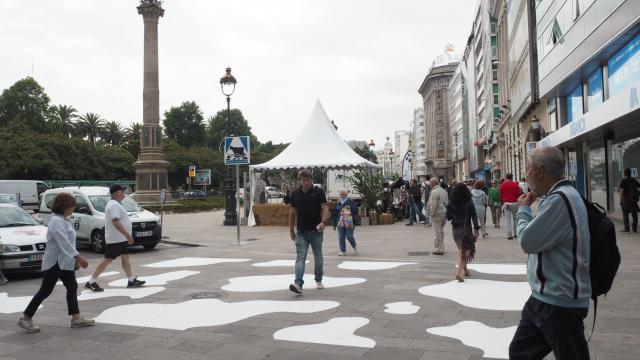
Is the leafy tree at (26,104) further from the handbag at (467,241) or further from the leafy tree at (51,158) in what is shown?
the handbag at (467,241)

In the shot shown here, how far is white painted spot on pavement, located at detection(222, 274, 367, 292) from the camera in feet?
27.0

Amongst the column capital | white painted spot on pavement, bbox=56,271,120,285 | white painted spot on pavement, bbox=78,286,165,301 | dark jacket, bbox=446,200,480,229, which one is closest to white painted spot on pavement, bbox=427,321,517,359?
dark jacket, bbox=446,200,480,229

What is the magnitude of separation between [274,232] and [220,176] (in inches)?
2426

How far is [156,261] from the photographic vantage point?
39.7ft

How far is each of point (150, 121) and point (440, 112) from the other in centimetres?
9892

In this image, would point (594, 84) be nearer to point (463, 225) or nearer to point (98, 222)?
point (463, 225)

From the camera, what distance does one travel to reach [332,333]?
552 cm

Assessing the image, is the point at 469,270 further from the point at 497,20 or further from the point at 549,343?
the point at 497,20

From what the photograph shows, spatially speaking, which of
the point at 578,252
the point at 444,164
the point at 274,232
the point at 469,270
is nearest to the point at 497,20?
the point at 274,232

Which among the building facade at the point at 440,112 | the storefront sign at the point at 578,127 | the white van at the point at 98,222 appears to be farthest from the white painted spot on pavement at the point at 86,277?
the building facade at the point at 440,112

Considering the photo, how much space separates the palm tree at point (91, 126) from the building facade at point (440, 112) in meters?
73.1

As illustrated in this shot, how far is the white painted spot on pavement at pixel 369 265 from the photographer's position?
10.0 m

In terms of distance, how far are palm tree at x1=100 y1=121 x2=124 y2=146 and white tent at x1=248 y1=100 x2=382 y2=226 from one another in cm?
6556

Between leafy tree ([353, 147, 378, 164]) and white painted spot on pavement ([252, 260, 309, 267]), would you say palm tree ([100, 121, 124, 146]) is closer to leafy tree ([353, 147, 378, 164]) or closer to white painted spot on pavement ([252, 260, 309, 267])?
leafy tree ([353, 147, 378, 164])
